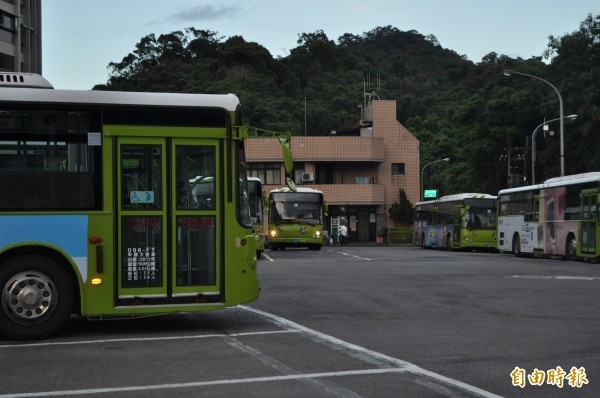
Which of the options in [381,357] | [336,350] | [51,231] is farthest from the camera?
[51,231]

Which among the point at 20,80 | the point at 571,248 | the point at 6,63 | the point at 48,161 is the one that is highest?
the point at 6,63

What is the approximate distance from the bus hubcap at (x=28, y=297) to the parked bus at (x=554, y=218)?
21.8m

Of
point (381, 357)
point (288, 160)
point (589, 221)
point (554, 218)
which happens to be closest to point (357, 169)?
point (554, 218)

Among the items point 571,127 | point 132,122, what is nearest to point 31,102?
point 132,122

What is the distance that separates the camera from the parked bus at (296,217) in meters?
45.1

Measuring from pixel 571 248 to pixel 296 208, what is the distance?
1698 cm

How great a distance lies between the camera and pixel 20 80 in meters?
11.2

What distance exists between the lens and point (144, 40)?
124250mm

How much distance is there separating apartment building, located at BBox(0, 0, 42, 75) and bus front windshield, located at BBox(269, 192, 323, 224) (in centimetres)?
2204

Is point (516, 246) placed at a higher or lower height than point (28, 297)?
lower

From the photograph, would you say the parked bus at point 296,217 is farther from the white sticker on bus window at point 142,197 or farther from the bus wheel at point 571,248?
the white sticker on bus window at point 142,197

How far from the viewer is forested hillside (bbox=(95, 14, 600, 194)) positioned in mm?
63312

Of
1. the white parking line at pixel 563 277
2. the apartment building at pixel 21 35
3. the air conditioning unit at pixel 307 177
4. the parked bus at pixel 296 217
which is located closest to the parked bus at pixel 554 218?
the white parking line at pixel 563 277

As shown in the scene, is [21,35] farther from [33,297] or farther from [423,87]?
[423,87]
